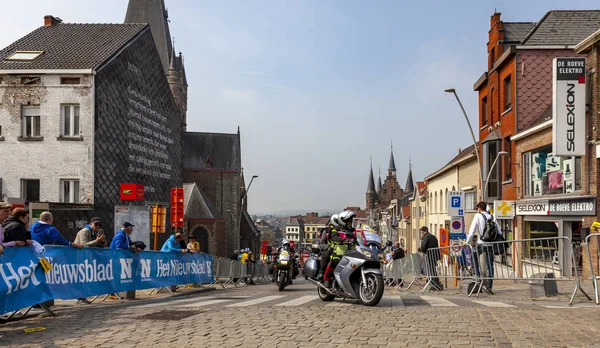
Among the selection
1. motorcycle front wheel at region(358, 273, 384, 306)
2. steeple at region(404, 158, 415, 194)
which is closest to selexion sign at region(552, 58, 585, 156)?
motorcycle front wheel at region(358, 273, 384, 306)

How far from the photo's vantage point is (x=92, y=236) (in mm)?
12773

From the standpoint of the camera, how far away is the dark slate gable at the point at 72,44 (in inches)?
1268

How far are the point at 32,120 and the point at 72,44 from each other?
17.4 feet

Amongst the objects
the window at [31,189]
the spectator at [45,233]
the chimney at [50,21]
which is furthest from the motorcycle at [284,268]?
the chimney at [50,21]

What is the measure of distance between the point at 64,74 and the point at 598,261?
1100 inches

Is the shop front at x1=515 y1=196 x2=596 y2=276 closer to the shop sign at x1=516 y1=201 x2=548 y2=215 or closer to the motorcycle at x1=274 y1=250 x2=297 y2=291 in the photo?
the shop sign at x1=516 y1=201 x2=548 y2=215

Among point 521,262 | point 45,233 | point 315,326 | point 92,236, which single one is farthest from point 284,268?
point 315,326

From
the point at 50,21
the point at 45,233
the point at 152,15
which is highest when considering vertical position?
the point at 152,15

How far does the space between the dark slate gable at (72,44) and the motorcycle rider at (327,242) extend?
978 inches

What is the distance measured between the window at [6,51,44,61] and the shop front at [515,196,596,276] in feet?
83.6

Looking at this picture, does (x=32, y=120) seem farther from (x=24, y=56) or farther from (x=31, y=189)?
(x=24, y=56)

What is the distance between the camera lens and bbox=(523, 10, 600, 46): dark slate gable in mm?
27766

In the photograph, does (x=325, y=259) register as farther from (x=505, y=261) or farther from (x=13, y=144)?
(x=13, y=144)

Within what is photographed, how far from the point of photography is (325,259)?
34.9 ft
